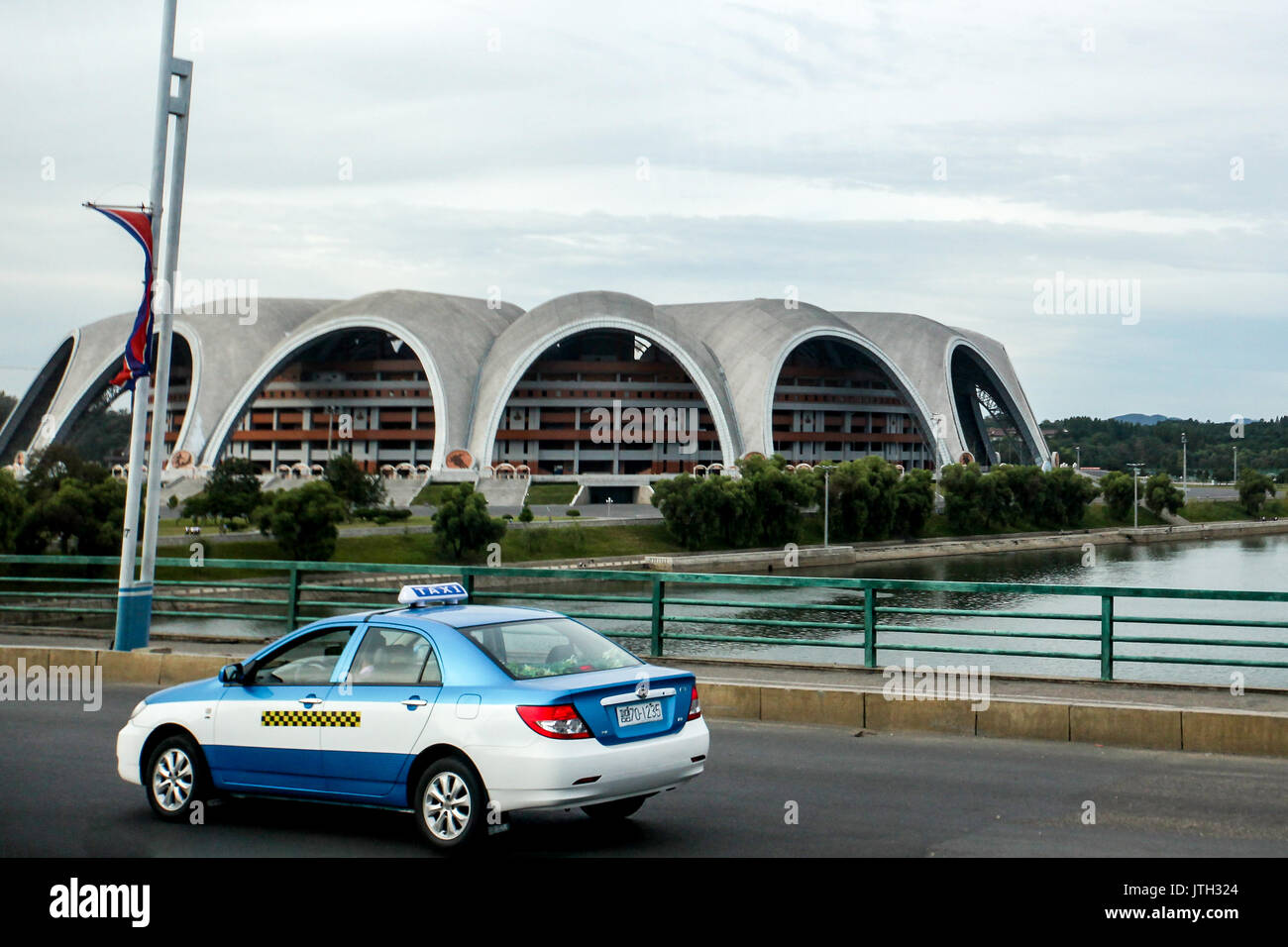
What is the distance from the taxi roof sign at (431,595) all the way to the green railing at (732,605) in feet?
7.98

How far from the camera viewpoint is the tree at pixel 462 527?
60406mm

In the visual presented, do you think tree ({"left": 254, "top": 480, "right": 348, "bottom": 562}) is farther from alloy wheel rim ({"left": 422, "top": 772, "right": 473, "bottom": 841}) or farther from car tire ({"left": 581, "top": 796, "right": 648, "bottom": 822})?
alloy wheel rim ({"left": 422, "top": 772, "right": 473, "bottom": 841})

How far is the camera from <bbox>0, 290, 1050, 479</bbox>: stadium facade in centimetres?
10131

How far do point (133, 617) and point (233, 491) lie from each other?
5503 centimetres

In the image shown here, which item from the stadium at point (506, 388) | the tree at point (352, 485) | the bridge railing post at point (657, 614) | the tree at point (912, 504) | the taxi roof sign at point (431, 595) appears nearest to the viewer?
the taxi roof sign at point (431, 595)

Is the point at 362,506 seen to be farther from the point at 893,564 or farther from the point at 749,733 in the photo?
the point at 749,733

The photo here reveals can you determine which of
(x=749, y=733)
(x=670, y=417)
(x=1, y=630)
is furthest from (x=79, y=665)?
(x=670, y=417)

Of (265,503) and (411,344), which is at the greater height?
(411,344)

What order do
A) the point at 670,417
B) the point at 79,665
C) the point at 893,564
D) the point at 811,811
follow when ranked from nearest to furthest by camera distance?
the point at 811,811, the point at 79,665, the point at 893,564, the point at 670,417

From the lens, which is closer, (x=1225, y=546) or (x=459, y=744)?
(x=459, y=744)

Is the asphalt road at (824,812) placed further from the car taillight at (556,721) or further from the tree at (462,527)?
the tree at (462,527)

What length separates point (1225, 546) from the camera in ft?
289

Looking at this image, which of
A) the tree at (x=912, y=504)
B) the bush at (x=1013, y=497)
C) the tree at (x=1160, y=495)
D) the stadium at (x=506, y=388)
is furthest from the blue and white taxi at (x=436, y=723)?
the tree at (x=1160, y=495)
